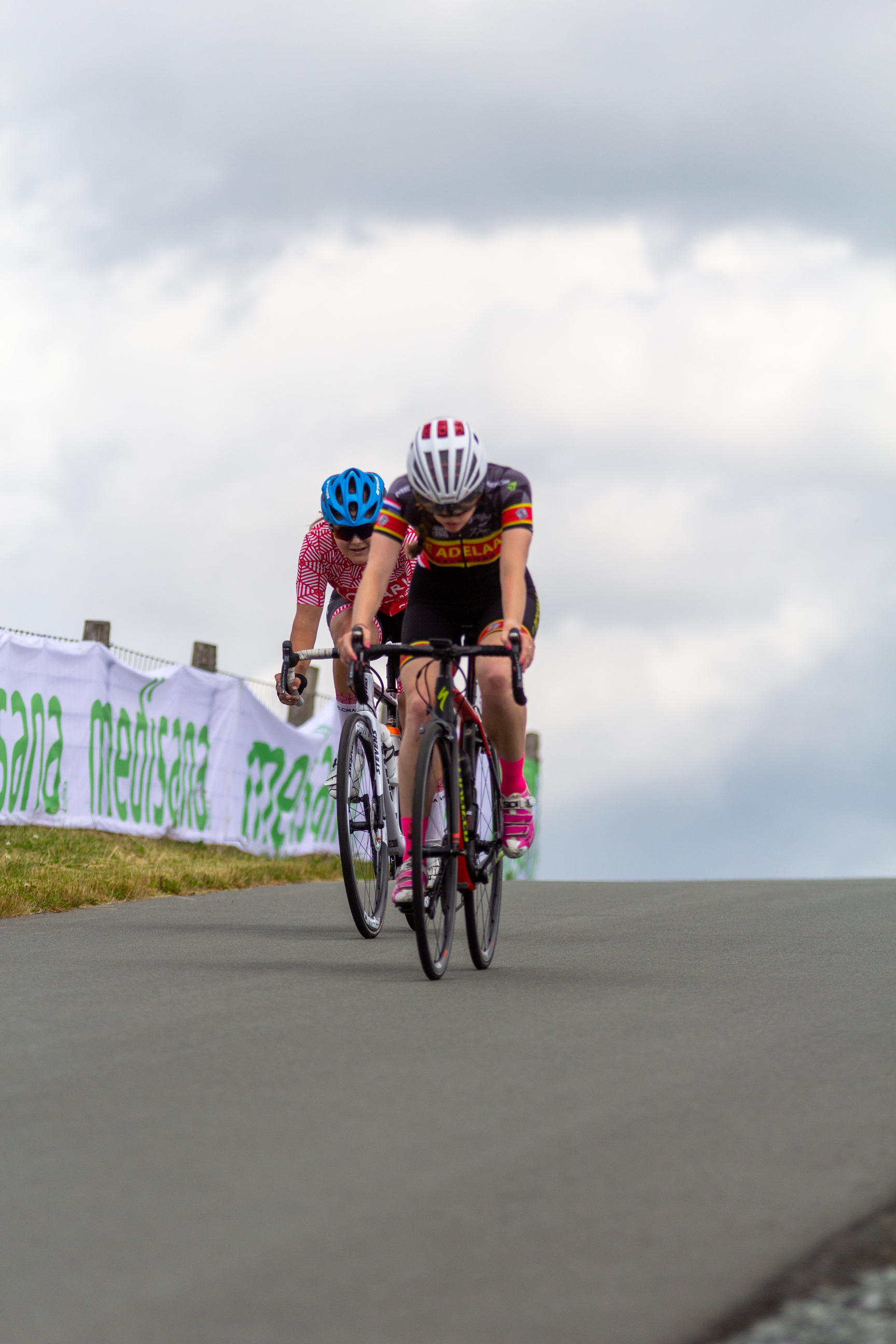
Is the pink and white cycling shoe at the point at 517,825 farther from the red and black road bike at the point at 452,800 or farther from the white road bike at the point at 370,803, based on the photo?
the white road bike at the point at 370,803

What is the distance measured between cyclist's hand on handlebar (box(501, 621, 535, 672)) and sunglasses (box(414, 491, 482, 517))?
1.72ft

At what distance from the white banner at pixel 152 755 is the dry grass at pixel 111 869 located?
0.33 m

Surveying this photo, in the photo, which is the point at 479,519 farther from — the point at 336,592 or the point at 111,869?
the point at 111,869

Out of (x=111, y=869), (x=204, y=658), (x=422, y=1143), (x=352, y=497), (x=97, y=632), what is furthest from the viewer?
(x=204, y=658)

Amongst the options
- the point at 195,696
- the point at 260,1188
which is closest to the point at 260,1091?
the point at 260,1188

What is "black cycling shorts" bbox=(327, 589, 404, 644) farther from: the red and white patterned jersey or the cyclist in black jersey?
the cyclist in black jersey

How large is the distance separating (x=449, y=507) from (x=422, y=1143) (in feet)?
11.4

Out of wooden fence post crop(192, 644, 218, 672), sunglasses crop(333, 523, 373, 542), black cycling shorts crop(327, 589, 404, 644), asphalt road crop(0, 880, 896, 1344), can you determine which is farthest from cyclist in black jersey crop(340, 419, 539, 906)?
wooden fence post crop(192, 644, 218, 672)

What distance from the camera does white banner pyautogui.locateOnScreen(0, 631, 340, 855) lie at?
14.3 meters

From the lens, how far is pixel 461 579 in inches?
283

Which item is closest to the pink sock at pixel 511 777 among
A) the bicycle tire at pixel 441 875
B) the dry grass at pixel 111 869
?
the bicycle tire at pixel 441 875

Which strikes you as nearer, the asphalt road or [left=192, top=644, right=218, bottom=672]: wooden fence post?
the asphalt road

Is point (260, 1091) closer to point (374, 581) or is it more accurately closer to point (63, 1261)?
point (63, 1261)

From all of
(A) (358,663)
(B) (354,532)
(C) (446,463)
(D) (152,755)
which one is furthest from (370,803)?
(D) (152,755)
